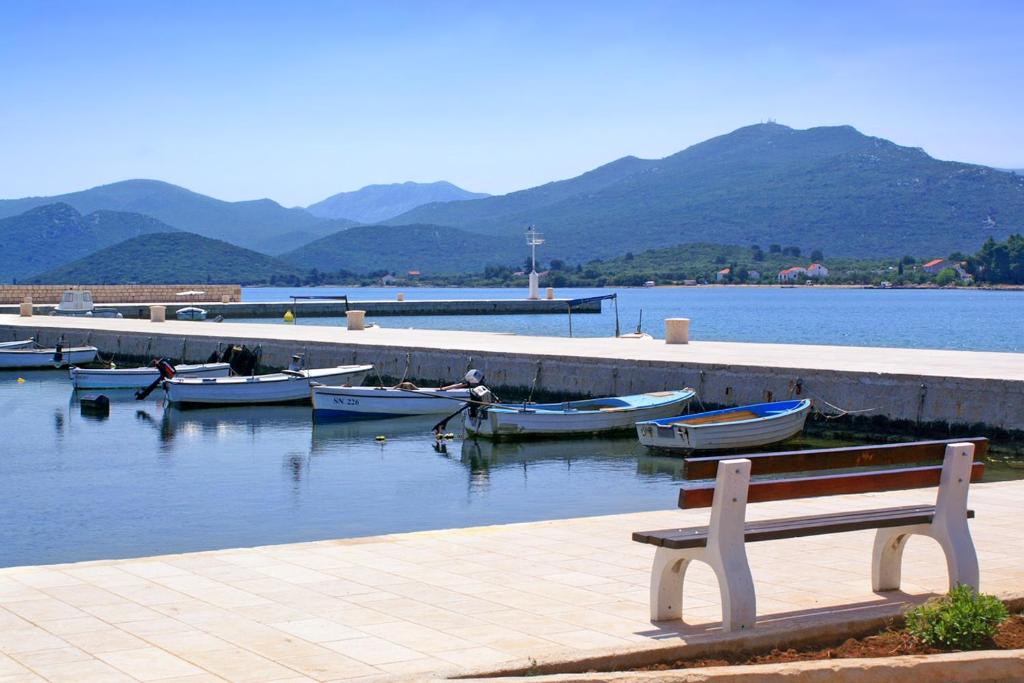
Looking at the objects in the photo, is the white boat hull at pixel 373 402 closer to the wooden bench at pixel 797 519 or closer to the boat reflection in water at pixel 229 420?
the boat reflection in water at pixel 229 420

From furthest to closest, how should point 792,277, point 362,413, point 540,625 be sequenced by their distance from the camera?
point 792,277, point 362,413, point 540,625

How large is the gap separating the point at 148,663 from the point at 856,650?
143 inches

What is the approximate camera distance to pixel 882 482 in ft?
24.4

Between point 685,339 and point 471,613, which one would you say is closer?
point 471,613

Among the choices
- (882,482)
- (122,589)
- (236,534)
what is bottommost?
(236,534)

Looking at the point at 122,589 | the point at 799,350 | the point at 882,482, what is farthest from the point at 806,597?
the point at 799,350

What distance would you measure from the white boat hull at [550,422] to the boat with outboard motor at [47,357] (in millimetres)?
21581

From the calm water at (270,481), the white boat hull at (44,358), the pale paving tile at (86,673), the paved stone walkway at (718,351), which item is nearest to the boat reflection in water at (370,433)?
the calm water at (270,481)

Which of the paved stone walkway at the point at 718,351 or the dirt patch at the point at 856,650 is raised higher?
the paved stone walkway at the point at 718,351

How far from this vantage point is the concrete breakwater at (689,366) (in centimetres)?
2127

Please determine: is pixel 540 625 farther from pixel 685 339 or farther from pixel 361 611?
pixel 685 339

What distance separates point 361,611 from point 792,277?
191531 millimetres

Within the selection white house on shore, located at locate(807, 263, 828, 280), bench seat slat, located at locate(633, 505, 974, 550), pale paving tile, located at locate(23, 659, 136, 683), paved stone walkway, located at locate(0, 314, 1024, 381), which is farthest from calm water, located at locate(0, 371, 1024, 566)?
white house on shore, located at locate(807, 263, 828, 280)

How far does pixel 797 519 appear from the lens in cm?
757
